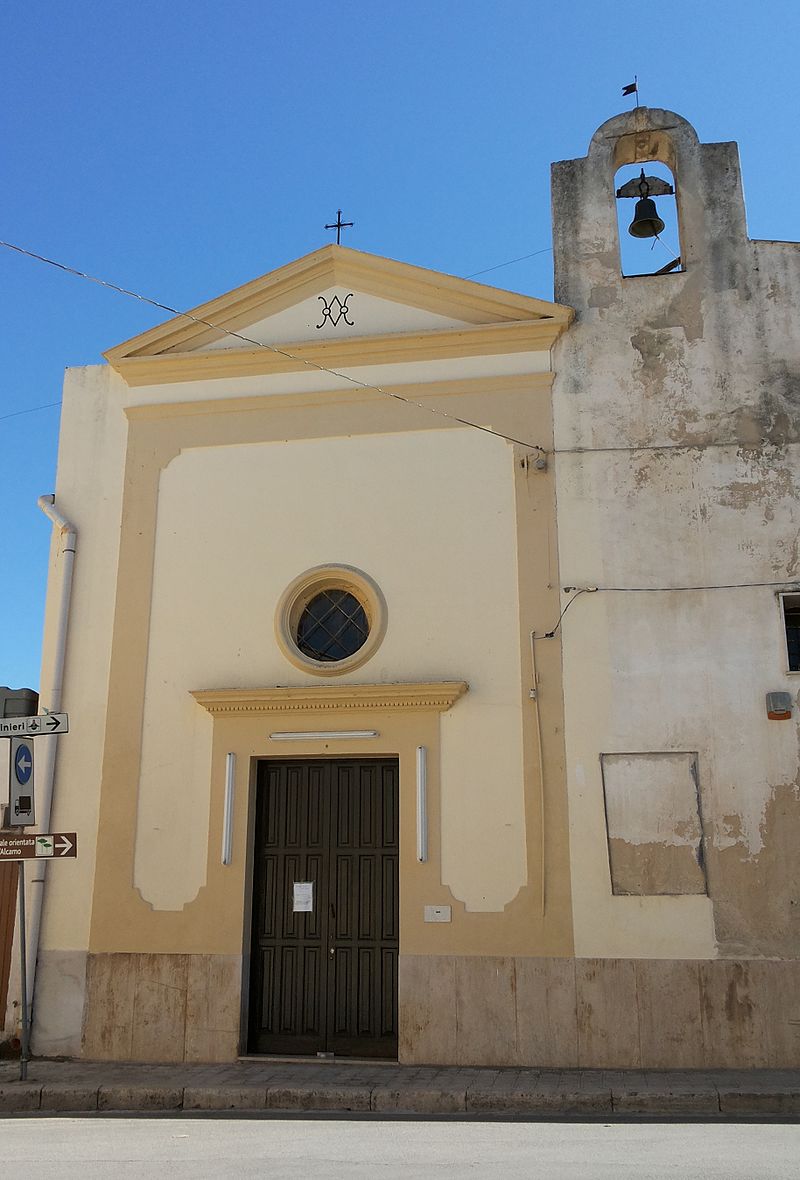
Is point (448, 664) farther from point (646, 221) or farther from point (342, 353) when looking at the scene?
point (646, 221)

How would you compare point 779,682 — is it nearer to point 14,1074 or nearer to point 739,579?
point 739,579

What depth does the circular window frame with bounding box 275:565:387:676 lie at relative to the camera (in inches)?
462

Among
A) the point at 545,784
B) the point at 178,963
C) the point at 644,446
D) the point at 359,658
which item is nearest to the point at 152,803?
the point at 178,963

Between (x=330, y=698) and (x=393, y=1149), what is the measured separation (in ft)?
16.5

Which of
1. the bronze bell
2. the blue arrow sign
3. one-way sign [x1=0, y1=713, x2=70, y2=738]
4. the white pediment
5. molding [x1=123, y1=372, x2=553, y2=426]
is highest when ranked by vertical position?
the bronze bell

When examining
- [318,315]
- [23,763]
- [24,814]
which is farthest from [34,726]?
[318,315]

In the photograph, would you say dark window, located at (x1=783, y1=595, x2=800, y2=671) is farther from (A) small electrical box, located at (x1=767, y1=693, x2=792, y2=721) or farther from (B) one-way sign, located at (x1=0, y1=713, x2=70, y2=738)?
(B) one-way sign, located at (x1=0, y1=713, x2=70, y2=738)

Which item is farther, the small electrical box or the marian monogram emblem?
the marian monogram emblem

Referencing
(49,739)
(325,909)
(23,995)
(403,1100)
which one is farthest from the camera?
(49,739)

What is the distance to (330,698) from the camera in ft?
37.8

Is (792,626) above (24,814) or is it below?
above

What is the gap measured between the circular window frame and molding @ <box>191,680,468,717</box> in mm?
288

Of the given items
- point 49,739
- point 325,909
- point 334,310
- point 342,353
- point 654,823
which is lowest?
point 325,909

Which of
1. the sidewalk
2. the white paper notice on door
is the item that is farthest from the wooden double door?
the sidewalk
